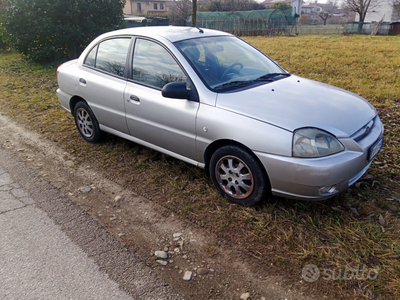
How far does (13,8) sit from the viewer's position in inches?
460

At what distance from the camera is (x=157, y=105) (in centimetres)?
397

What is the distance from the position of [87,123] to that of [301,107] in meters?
3.34

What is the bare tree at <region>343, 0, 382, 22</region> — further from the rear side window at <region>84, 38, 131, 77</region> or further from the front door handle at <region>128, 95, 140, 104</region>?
the front door handle at <region>128, 95, 140, 104</region>

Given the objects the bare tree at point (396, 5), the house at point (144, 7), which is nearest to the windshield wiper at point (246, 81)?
the bare tree at point (396, 5)

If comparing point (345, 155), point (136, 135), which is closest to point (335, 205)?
point (345, 155)

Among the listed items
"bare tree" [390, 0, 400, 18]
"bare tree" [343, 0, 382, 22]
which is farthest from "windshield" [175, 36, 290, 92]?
"bare tree" [343, 0, 382, 22]

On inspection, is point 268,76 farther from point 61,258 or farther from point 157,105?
point 61,258

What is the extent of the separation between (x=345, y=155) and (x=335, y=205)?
2.37 feet

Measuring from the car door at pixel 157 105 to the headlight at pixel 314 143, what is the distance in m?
1.12

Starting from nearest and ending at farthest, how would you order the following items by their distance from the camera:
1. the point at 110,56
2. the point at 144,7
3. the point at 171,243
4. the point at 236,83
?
1. the point at 171,243
2. the point at 236,83
3. the point at 110,56
4. the point at 144,7

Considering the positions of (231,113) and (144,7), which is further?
(144,7)

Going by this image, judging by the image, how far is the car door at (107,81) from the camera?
4488 millimetres

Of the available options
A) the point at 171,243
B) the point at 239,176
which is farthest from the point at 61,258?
the point at 239,176

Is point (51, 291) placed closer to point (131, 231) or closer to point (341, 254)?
point (131, 231)
